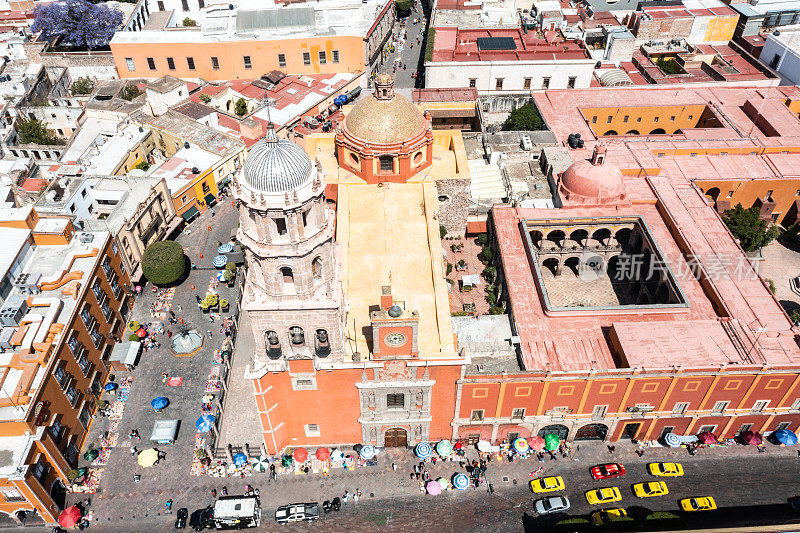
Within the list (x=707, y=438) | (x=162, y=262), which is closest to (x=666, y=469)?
(x=707, y=438)

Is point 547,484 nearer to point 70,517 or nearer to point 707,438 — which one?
point 707,438

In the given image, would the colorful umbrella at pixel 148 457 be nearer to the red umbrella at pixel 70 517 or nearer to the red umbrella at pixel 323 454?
the red umbrella at pixel 70 517

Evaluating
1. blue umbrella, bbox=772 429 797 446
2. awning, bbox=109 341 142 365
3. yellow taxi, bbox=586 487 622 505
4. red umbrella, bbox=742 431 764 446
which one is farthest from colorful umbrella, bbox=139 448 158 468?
blue umbrella, bbox=772 429 797 446

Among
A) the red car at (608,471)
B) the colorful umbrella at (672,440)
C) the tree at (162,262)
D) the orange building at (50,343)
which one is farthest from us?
the tree at (162,262)

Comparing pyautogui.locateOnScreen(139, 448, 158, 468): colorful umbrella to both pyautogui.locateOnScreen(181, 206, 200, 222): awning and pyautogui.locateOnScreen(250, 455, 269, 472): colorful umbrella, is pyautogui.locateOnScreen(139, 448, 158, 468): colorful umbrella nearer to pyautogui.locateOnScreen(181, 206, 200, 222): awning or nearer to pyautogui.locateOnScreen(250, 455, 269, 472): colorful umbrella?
pyautogui.locateOnScreen(250, 455, 269, 472): colorful umbrella

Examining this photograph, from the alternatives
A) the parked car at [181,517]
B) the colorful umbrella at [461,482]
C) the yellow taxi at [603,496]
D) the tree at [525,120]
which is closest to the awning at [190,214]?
the parked car at [181,517]
